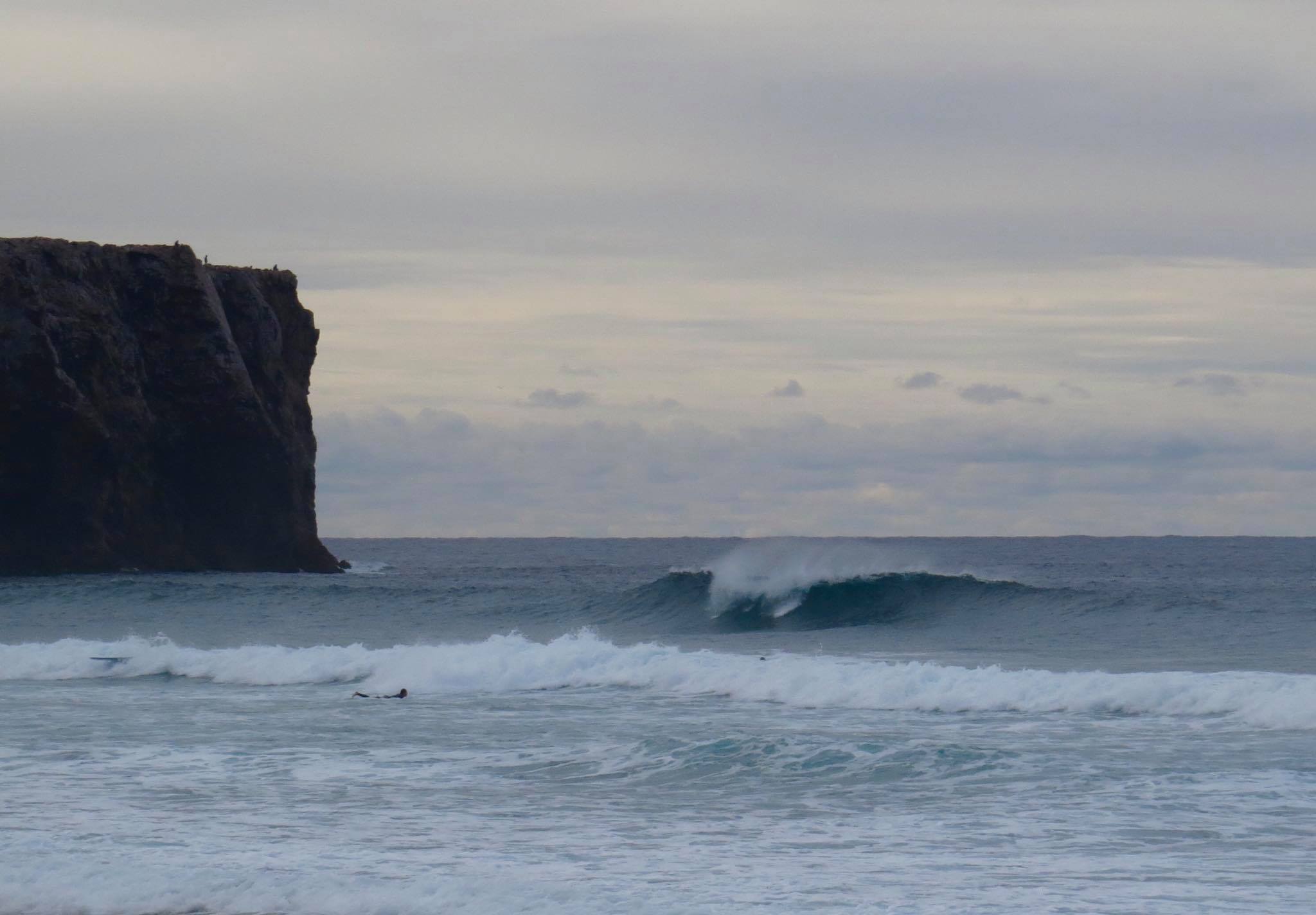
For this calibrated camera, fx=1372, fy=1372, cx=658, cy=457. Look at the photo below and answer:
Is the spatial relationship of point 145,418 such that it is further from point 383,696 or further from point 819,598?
point 383,696

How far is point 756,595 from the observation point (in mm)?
30578

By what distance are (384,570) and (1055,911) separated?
5547 centimetres

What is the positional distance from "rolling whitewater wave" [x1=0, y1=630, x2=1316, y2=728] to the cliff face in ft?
85.0

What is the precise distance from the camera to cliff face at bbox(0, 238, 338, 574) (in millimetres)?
46375

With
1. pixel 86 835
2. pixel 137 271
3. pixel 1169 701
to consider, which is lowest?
pixel 86 835

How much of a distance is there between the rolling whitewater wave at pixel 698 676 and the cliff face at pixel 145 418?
25900 mm

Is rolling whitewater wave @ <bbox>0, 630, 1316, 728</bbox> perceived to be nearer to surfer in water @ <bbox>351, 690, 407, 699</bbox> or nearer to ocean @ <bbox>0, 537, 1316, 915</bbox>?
ocean @ <bbox>0, 537, 1316, 915</bbox>

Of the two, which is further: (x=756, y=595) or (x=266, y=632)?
(x=756, y=595)

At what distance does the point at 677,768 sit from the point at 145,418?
42.1m

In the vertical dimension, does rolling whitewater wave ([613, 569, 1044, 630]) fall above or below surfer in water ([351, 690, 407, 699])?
above

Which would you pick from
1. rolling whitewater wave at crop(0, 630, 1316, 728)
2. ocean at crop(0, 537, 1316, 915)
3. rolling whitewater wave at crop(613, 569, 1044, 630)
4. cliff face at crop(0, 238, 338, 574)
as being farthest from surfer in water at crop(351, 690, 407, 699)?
cliff face at crop(0, 238, 338, 574)

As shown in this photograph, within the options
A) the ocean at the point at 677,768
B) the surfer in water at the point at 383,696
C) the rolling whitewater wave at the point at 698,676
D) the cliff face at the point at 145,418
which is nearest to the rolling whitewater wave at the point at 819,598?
the ocean at the point at 677,768

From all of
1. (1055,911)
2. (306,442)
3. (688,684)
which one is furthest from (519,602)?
(306,442)

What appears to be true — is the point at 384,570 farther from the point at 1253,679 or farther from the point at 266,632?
the point at 1253,679
